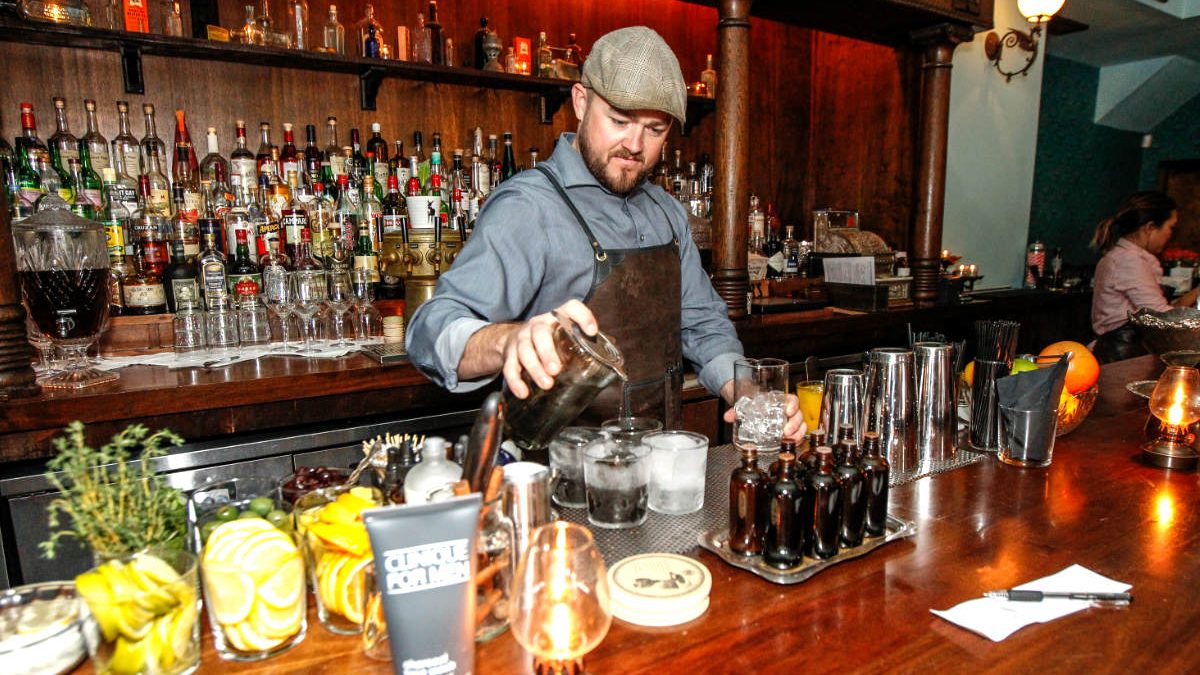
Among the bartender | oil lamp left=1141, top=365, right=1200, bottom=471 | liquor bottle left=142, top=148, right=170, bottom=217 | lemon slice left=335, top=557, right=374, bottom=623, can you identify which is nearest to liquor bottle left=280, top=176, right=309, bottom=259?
liquor bottle left=142, top=148, right=170, bottom=217

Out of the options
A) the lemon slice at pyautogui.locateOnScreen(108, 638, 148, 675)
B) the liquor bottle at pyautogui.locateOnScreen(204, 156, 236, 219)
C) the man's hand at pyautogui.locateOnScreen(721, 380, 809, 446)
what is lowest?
the lemon slice at pyautogui.locateOnScreen(108, 638, 148, 675)

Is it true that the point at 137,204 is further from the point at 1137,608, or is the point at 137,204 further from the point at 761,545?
the point at 1137,608

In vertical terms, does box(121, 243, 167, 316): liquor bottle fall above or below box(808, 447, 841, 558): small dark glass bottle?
above

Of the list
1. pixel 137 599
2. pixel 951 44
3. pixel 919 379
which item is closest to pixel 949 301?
A: pixel 951 44

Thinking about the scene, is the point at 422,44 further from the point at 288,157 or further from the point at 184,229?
the point at 184,229

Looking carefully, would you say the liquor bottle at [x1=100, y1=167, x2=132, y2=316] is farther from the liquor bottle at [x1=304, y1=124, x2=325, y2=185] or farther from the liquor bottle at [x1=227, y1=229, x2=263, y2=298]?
the liquor bottle at [x1=304, y1=124, x2=325, y2=185]

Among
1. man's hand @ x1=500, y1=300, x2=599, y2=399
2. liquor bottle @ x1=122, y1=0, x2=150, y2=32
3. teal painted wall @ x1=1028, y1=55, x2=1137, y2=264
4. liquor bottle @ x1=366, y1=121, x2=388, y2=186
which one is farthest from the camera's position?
teal painted wall @ x1=1028, y1=55, x2=1137, y2=264

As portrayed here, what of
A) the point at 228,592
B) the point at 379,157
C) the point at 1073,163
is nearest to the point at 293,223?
the point at 379,157

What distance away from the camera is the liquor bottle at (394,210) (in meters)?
2.84

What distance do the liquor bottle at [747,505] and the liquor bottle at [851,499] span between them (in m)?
0.12

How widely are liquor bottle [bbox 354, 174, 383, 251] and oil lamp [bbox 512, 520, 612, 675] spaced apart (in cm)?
233

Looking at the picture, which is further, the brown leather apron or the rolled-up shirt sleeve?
the brown leather apron

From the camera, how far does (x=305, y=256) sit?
2613 mm

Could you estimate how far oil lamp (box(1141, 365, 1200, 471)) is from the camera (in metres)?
1.46
